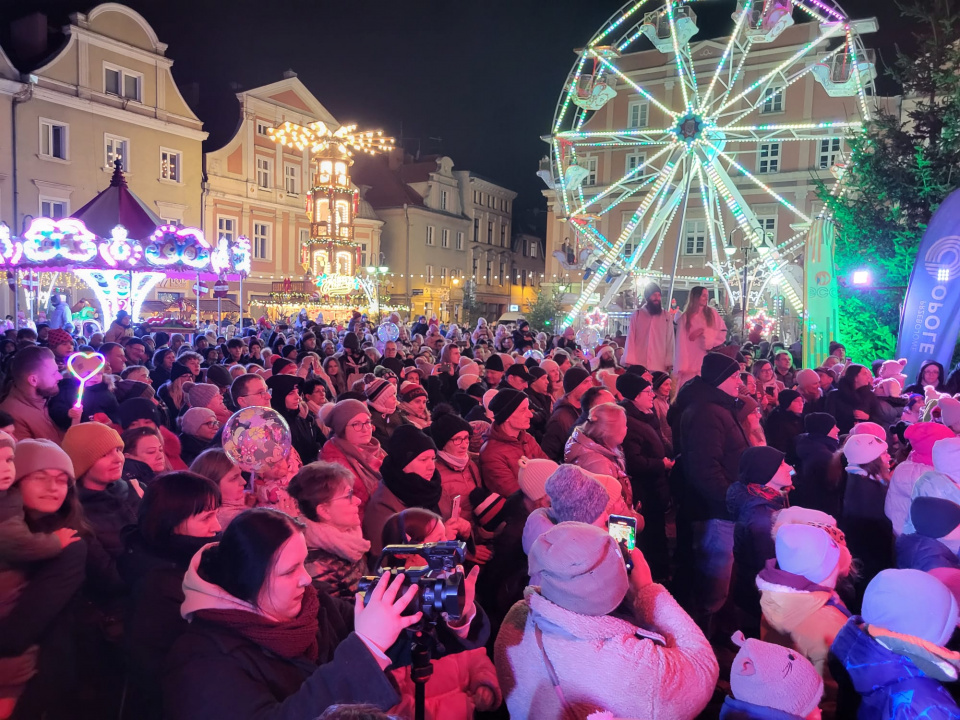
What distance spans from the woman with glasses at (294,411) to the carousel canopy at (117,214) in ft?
36.3

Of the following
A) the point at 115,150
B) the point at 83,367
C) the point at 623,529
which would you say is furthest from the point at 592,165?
the point at 623,529

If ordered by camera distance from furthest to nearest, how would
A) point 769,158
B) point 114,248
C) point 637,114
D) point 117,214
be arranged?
1. point 637,114
2. point 769,158
3. point 117,214
4. point 114,248

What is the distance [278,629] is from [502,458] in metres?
2.71

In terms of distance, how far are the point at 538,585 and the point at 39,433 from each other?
14.0 ft

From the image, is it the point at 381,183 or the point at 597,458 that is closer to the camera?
the point at 597,458

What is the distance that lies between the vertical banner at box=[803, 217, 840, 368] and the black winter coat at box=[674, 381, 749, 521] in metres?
9.61

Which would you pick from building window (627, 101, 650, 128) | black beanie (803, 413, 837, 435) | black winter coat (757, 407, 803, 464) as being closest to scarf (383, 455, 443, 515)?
black beanie (803, 413, 837, 435)

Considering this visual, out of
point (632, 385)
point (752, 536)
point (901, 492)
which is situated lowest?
point (752, 536)

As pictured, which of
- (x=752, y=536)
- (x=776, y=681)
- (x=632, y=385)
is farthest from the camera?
(x=632, y=385)

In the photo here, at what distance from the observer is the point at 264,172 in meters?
33.8

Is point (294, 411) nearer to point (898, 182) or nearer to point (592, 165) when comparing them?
point (898, 182)

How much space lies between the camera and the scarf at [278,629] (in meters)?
1.99

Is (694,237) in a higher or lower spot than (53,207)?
higher

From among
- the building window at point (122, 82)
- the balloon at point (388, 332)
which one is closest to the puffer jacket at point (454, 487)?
the balloon at point (388, 332)
